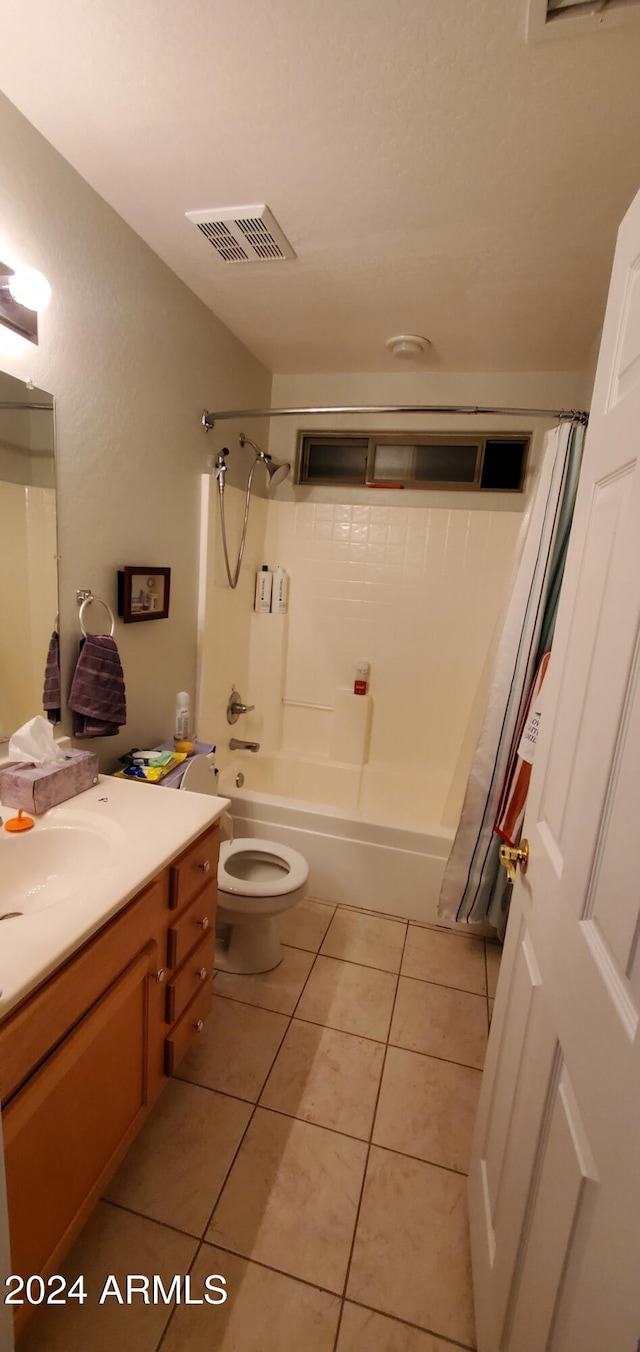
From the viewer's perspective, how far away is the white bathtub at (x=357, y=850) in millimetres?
2213

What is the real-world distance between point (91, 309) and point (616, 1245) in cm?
203

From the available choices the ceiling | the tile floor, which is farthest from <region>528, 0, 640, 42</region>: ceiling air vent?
the tile floor

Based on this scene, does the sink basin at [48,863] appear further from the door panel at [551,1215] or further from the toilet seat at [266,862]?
the door panel at [551,1215]

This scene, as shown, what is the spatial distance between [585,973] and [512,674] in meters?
Result: 1.26

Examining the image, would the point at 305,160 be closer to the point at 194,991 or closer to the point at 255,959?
the point at 194,991

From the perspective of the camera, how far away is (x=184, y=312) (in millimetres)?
1835

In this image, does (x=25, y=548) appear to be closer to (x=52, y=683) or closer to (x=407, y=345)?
(x=52, y=683)

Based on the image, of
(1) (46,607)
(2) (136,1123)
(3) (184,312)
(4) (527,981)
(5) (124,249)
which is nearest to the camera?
(4) (527,981)

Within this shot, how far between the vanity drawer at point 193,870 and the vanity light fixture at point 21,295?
1.27 meters

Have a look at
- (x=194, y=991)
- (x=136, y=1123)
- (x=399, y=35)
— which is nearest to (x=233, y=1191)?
(x=136, y=1123)

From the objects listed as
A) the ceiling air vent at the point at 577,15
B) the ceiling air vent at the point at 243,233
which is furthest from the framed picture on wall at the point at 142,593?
the ceiling air vent at the point at 577,15

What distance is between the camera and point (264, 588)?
2.76 meters

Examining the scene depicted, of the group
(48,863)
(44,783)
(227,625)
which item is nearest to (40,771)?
(44,783)

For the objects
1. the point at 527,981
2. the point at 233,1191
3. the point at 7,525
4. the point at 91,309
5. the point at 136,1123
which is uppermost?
the point at 91,309
